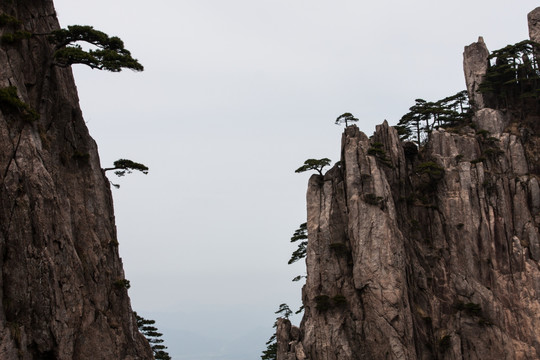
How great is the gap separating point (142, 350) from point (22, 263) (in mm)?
13149

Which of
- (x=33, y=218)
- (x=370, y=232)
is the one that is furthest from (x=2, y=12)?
(x=370, y=232)

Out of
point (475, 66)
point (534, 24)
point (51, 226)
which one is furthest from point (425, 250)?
point (51, 226)

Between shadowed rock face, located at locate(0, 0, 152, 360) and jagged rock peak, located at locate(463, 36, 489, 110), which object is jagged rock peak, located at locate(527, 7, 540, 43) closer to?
jagged rock peak, located at locate(463, 36, 489, 110)

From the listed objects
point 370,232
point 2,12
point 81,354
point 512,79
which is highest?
point 512,79

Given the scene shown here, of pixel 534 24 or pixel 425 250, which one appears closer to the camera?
pixel 425 250

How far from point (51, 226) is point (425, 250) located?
161ft

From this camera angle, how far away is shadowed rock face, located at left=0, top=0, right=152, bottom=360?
2372 centimetres

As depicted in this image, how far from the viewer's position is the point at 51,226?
2634cm

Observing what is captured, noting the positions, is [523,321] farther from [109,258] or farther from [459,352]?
[109,258]

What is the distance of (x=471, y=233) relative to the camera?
62344mm

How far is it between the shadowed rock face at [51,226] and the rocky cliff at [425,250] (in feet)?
93.9

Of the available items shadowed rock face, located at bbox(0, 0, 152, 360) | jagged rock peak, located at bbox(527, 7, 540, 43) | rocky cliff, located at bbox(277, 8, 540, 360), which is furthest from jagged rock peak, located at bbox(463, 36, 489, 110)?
shadowed rock face, located at bbox(0, 0, 152, 360)

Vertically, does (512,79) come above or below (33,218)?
above

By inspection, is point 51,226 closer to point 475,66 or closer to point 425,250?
point 425,250
